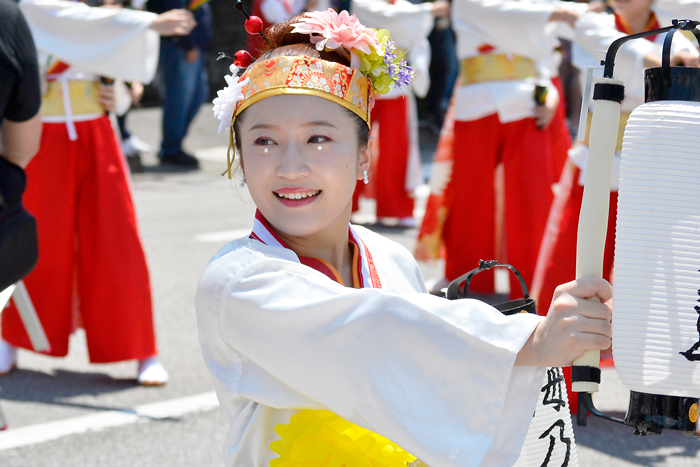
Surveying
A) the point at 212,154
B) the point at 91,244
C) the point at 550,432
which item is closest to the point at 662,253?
the point at 550,432

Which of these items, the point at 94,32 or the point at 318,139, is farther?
the point at 94,32

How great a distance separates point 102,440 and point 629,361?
8.03ft

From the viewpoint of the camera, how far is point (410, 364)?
132 cm

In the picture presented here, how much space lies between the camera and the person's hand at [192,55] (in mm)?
9172

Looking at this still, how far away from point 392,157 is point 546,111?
2416 millimetres

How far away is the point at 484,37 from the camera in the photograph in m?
4.45

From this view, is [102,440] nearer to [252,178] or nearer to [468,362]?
[252,178]

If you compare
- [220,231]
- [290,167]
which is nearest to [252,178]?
[290,167]

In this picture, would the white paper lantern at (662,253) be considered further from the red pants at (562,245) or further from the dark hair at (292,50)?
the red pants at (562,245)

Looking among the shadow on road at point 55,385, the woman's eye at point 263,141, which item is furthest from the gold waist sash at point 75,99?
the woman's eye at point 263,141

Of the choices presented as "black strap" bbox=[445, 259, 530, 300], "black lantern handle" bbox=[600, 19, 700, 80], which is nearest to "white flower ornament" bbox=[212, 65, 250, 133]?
"black strap" bbox=[445, 259, 530, 300]

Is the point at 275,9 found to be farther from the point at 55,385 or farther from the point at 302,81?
the point at 302,81

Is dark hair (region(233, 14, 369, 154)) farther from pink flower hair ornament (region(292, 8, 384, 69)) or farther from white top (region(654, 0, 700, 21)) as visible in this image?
white top (region(654, 0, 700, 21))

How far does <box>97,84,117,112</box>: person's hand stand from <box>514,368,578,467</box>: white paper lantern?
105 inches
